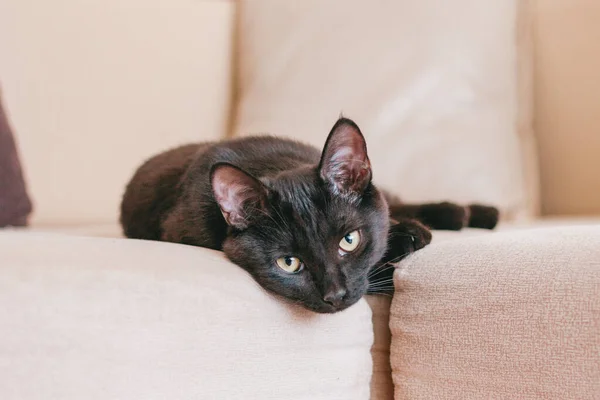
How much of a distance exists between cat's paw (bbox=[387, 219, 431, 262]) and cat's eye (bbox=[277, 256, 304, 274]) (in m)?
0.19

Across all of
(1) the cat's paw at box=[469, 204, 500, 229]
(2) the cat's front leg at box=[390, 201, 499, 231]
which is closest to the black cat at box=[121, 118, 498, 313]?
(2) the cat's front leg at box=[390, 201, 499, 231]

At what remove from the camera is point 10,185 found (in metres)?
1.52

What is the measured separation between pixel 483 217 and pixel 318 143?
1.76ft

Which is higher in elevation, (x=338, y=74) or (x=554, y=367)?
(x=338, y=74)

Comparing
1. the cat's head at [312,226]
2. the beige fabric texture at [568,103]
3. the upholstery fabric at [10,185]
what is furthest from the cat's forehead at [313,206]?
the beige fabric texture at [568,103]

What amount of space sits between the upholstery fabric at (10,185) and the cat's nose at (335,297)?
1.02m

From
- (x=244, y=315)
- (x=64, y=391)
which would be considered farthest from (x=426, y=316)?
(x=64, y=391)

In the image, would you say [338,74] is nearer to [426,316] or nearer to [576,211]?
[576,211]

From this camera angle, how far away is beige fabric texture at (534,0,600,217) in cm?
172

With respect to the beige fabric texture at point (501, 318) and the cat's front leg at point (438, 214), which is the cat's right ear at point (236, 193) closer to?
the beige fabric texture at point (501, 318)

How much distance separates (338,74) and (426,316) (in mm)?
1018

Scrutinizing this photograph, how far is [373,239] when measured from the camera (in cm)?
97

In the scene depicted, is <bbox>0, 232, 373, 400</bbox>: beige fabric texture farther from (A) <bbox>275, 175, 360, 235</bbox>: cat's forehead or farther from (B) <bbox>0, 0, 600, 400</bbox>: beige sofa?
(A) <bbox>275, 175, 360, 235</bbox>: cat's forehead

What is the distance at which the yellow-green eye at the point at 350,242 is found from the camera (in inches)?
36.7
